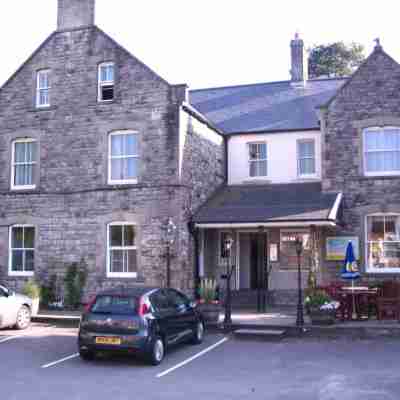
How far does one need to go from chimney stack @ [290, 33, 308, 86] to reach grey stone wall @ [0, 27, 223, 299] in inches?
282

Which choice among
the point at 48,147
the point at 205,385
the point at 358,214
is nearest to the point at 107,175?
the point at 48,147

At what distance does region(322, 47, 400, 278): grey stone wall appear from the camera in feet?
68.2

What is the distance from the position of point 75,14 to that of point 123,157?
5.92 meters

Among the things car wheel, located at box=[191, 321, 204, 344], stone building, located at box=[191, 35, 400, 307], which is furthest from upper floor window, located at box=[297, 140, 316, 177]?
car wheel, located at box=[191, 321, 204, 344]

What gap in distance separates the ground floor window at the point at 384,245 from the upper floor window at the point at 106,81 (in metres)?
10.3

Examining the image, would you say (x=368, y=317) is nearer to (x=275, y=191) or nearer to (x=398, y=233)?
(x=398, y=233)

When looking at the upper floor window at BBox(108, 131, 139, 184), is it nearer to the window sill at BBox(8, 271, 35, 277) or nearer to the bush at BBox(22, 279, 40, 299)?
the bush at BBox(22, 279, 40, 299)

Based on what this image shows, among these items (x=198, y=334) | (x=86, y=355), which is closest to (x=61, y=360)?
(x=86, y=355)

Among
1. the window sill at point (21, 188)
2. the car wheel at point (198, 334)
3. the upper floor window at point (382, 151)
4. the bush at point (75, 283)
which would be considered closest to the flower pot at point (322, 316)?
the car wheel at point (198, 334)

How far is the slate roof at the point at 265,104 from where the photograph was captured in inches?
960

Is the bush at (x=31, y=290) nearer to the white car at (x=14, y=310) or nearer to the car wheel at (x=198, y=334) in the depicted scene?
the white car at (x=14, y=310)

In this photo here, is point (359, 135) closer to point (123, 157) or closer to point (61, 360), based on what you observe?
point (123, 157)

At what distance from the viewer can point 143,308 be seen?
1243cm

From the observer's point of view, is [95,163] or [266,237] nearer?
[95,163]
